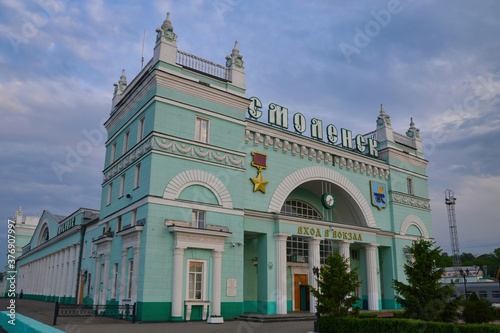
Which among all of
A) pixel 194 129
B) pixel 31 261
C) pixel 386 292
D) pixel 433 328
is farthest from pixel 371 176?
pixel 31 261

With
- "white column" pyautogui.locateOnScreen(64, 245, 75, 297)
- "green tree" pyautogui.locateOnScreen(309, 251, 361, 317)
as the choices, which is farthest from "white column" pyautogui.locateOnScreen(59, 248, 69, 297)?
"green tree" pyautogui.locateOnScreen(309, 251, 361, 317)

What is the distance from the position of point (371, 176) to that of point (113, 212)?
20398 millimetres

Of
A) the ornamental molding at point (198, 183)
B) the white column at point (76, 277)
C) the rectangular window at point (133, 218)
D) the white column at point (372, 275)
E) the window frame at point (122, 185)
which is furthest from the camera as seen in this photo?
the white column at point (76, 277)

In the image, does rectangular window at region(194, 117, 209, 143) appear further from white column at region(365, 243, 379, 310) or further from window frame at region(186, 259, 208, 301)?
white column at region(365, 243, 379, 310)

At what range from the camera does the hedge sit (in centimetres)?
1298

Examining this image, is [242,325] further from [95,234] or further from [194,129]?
[95,234]

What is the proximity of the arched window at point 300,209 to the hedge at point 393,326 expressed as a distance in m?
14.2

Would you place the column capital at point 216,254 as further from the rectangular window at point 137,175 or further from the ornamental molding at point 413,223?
the ornamental molding at point 413,223

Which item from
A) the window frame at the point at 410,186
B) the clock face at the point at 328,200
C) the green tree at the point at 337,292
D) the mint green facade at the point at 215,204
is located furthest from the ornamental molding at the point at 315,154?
the green tree at the point at 337,292

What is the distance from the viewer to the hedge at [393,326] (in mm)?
12977

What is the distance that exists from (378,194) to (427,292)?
16266mm

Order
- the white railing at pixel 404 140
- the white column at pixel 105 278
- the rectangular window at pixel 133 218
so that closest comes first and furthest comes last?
1. the rectangular window at pixel 133 218
2. the white column at pixel 105 278
3. the white railing at pixel 404 140

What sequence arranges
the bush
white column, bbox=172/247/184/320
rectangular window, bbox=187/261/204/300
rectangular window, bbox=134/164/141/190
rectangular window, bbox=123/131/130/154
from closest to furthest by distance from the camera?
white column, bbox=172/247/184/320
the bush
rectangular window, bbox=187/261/204/300
rectangular window, bbox=134/164/141/190
rectangular window, bbox=123/131/130/154

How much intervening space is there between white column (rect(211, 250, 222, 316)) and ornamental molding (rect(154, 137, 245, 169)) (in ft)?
17.9
